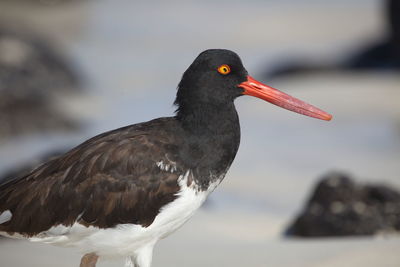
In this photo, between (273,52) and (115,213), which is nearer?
(115,213)

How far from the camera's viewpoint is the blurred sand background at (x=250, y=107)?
326 inches

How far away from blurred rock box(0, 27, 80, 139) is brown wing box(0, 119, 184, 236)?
8.09m

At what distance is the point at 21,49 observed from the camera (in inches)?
688

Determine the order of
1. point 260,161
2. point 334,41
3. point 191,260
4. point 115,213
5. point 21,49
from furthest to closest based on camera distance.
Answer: point 334,41 → point 21,49 → point 260,161 → point 191,260 → point 115,213

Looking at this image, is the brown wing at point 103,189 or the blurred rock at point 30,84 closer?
the brown wing at point 103,189

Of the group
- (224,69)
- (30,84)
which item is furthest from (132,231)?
(30,84)

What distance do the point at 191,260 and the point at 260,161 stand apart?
5.10 meters

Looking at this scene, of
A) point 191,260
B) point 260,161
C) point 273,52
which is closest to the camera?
point 191,260

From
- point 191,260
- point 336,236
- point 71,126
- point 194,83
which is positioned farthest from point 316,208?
point 71,126

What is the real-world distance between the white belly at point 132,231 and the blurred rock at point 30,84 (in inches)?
329

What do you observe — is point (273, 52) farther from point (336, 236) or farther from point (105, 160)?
point (105, 160)

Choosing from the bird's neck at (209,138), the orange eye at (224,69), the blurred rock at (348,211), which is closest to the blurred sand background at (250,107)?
the blurred rock at (348,211)

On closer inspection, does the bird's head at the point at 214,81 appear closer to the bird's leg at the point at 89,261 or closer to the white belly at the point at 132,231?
the white belly at the point at 132,231

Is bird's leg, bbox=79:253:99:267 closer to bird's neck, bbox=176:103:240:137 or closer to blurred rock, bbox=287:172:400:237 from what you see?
bird's neck, bbox=176:103:240:137
